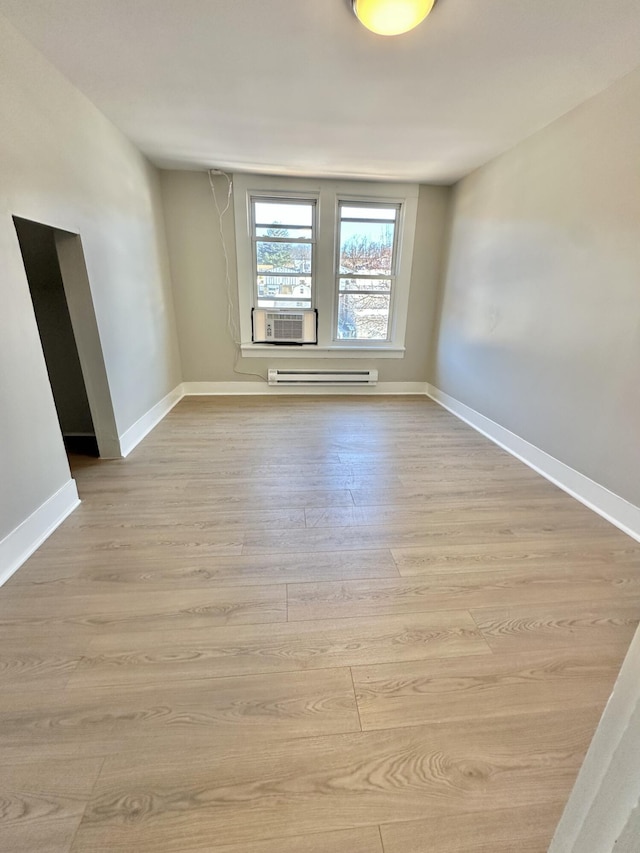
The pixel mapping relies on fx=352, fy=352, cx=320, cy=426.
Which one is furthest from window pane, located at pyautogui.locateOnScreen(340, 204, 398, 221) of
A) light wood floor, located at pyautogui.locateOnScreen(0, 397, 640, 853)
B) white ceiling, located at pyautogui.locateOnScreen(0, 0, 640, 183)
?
light wood floor, located at pyautogui.locateOnScreen(0, 397, 640, 853)

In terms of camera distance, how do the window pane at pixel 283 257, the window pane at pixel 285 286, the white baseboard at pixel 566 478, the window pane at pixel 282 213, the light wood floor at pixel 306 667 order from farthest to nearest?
the window pane at pixel 285 286 < the window pane at pixel 283 257 < the window pane at pixel 282 213 < the white baseboard at pixel 566 478 < the light wood floor at pixel 306 667

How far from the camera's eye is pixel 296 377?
4.37 metres

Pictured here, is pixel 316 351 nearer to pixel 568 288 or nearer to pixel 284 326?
pixel 284 326

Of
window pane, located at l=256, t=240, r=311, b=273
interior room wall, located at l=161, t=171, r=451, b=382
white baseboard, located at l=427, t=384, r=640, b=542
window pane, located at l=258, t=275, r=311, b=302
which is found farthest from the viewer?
window pane, located at l=258, t=275, r=311, b=302

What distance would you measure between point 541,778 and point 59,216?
3117mm

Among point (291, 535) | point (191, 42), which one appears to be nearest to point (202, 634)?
point (291, 535)

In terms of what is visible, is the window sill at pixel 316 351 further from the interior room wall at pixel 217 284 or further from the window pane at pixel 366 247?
the window pane at pixel 366 247

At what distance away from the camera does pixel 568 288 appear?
91.1 inches

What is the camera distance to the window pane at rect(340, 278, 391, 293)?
421cm

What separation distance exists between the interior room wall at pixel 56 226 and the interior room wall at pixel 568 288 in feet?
10.1

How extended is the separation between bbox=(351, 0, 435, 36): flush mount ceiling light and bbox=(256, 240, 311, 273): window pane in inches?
98.9

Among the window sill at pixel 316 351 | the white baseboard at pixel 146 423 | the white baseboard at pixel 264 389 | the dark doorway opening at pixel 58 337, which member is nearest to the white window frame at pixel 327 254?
the window sill at pixel 316 351

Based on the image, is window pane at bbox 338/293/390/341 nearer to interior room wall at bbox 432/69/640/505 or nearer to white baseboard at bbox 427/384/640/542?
interior room wall at bbox 432/69/640/505

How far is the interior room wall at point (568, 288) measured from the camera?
6.39 feet
